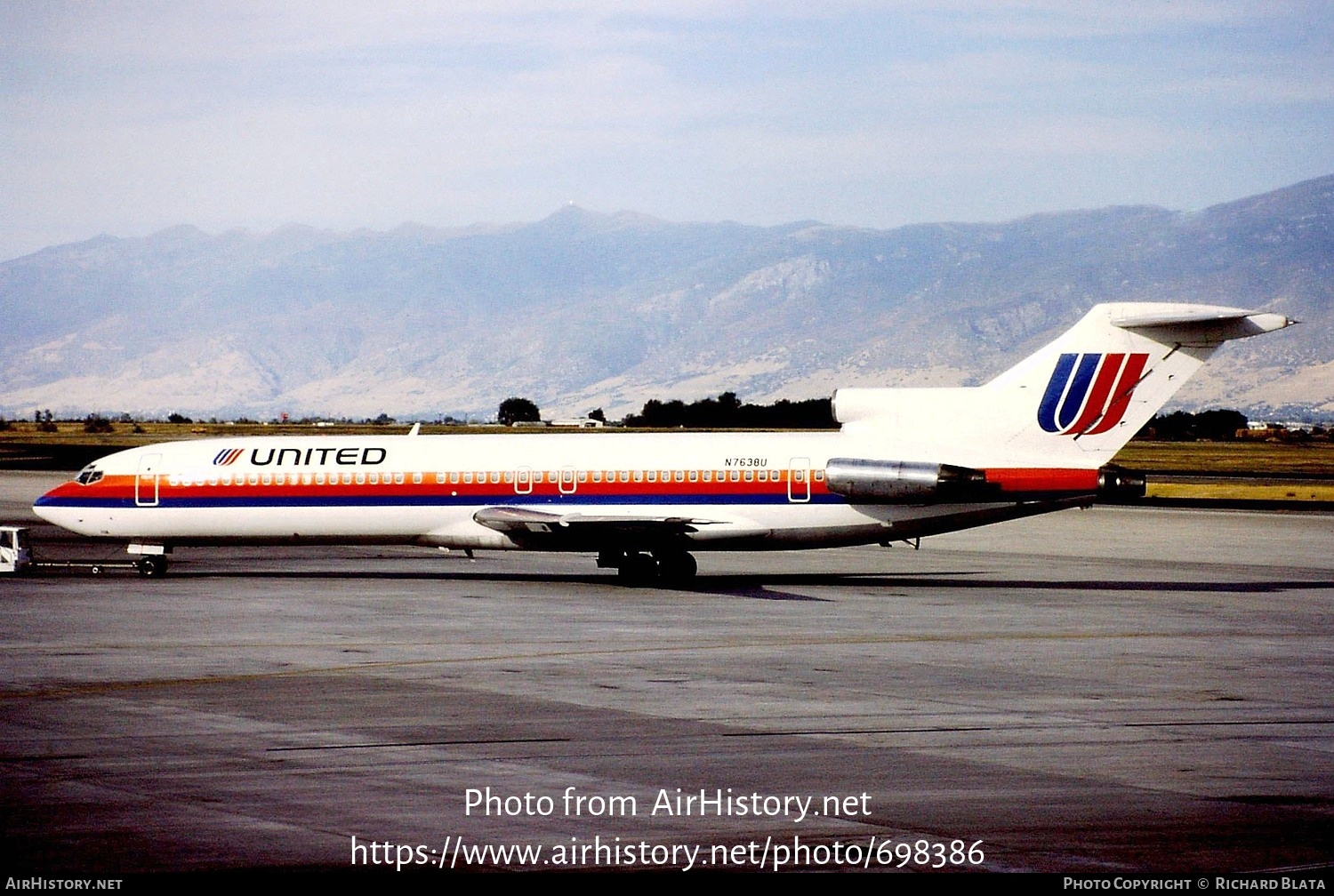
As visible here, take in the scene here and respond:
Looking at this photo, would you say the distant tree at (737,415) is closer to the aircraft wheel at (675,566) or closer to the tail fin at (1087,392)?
the aircraft wheel at (675,566)

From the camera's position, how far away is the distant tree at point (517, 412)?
188 meters

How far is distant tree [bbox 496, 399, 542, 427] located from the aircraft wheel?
15150 cm

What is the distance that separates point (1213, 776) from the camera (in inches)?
580

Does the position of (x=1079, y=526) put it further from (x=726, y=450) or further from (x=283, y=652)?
(x=283, y=652)

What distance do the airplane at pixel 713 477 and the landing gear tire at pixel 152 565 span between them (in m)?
0.04

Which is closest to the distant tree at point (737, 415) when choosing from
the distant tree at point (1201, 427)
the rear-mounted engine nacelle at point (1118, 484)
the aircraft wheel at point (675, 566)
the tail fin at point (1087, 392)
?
the distant tree at point (1201, 427)

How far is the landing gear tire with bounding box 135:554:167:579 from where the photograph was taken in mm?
35938

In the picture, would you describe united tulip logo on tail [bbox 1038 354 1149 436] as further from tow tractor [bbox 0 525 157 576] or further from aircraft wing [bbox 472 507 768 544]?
tow tractor [bbox 0 525 157 576]

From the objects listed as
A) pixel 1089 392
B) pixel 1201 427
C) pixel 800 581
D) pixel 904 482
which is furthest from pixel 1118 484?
pixel 1201 427

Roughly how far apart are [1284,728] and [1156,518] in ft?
128

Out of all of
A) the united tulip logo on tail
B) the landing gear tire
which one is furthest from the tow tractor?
the united tulip logo on tail

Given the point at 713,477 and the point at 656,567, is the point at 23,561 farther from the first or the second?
the point at 713,477

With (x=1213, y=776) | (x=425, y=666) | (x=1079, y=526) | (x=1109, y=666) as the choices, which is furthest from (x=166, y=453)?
(x=1079, y=526)

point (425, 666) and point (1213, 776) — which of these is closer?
point (1213, 776)
